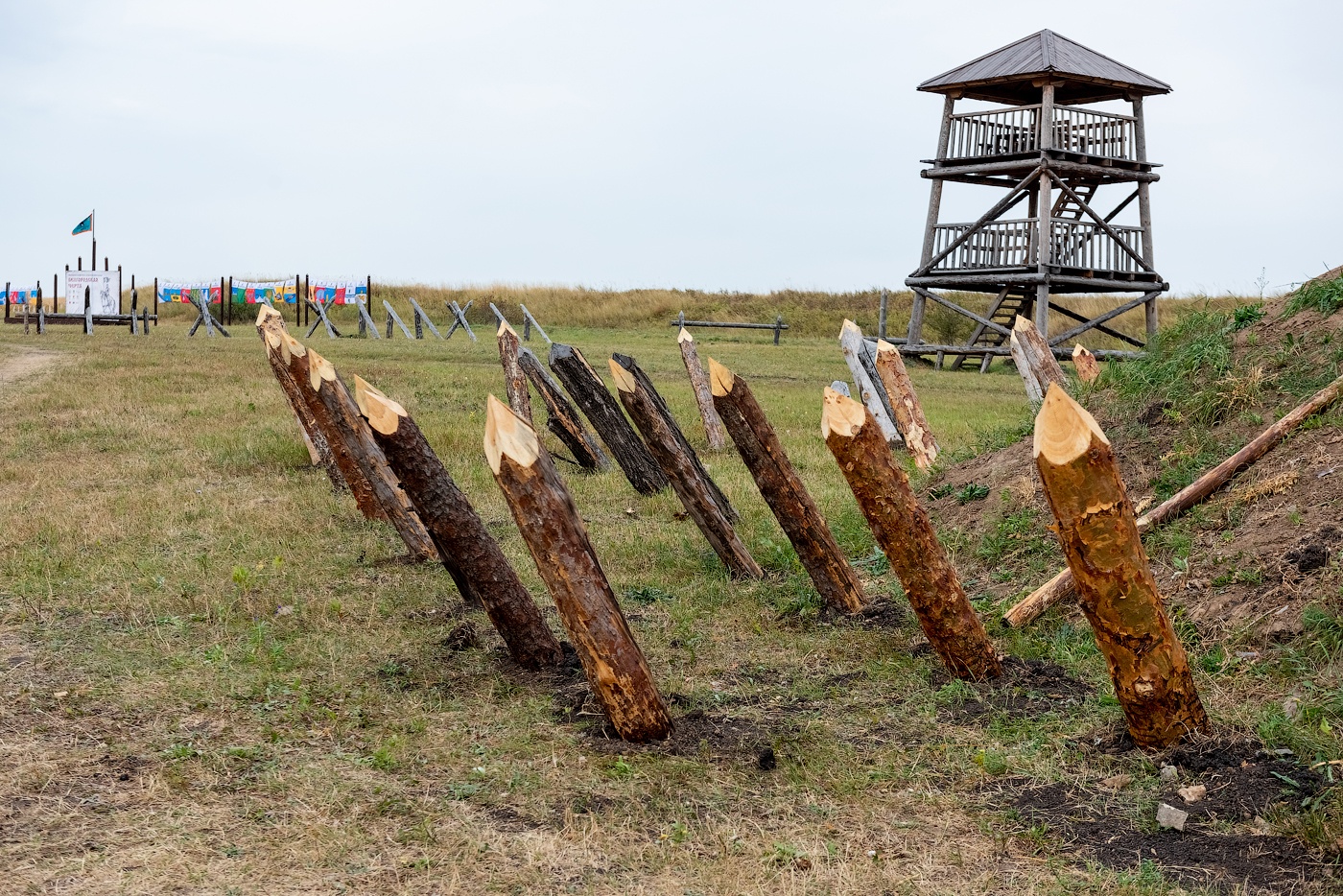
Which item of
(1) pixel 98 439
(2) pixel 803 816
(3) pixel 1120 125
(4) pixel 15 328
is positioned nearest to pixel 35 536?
(1) pixel 98 439

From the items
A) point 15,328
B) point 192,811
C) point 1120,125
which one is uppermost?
point 1120,125

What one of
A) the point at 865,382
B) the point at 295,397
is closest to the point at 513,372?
the point at 295,397

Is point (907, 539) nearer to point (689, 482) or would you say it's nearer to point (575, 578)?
point (575, 578)

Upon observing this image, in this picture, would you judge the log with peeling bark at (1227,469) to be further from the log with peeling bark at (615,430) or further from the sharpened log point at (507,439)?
the log with peeling bark at (615,430)

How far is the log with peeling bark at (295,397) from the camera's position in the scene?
34.3 feet

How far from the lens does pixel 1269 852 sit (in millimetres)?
4270

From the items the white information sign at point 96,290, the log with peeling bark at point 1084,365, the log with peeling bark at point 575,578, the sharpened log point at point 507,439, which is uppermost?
the white information sign at point 96,290

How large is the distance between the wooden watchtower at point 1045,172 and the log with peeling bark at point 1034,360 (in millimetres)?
12711

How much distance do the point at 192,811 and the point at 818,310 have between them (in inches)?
1625

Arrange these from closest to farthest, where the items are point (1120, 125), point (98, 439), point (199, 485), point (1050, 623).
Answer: point (1050, 623) → point (199, 485) → point (98, 439) → point (1120, 125)

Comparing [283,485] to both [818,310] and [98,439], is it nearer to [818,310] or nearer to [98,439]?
[98,439]

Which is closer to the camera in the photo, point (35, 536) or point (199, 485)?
point (35, 536)

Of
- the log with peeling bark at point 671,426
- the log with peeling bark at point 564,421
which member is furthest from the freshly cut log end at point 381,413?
the log with peeling bark at point 564,421

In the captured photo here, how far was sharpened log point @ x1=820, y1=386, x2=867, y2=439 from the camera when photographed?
6.00 meters
